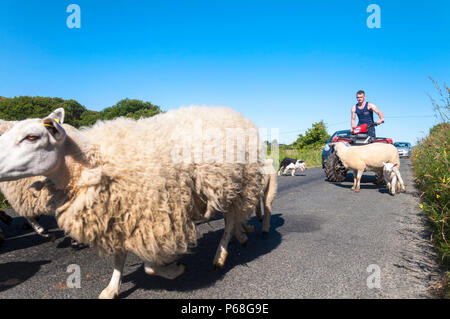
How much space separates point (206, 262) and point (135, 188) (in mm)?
1573

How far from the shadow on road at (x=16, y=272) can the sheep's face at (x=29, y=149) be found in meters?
1.55

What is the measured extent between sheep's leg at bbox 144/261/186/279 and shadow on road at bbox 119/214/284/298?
0.59 ft

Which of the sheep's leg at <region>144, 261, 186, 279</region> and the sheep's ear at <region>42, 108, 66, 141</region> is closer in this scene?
the sheep's ear at <region>42, 108, 66, 141</region>

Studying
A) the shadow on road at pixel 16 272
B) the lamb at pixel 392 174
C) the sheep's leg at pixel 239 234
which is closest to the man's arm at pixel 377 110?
the lamb at pixel 392 174

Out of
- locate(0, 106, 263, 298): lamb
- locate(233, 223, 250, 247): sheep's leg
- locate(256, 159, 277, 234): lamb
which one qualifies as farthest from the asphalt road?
locate(0, 106, 263, 298): lamb

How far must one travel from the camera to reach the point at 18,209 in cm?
385

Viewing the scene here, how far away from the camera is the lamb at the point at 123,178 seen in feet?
6.61

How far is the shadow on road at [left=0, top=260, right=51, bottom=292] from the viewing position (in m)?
2.78

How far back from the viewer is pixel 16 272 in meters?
3.04

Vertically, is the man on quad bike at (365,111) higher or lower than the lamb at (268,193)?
higher

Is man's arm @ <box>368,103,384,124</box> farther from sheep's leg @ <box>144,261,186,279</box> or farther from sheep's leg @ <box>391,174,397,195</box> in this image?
sheep's leg @ <box>144,261,186,279</box>

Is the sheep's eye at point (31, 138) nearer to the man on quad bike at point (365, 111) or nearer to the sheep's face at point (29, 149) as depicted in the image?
the sheep's face at point (29, 149)
